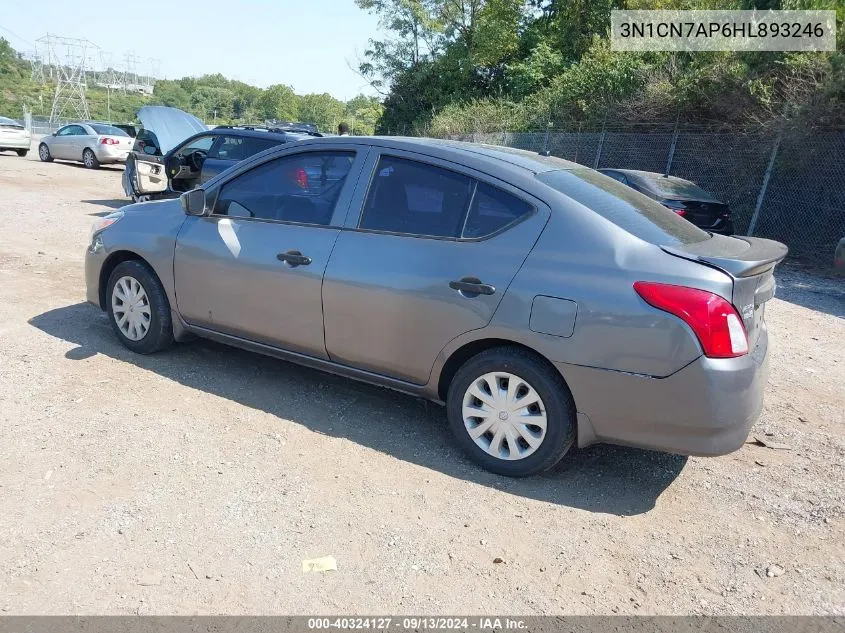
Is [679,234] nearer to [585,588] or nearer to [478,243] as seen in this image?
[478,243]

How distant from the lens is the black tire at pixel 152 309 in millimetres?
5070

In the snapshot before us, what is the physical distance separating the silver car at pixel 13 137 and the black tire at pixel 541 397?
2716 centimetres

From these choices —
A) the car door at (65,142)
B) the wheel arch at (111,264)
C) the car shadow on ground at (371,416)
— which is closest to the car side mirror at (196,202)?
the wheel arch at (111,264)

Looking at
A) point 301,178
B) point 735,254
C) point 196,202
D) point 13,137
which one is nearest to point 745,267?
point 735,254

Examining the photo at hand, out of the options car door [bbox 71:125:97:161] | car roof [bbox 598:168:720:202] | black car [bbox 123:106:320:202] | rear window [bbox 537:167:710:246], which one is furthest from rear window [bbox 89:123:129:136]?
rear window [bbox 537:167:710:246]

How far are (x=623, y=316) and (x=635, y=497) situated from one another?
1051mm

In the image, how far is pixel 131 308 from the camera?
5.20m

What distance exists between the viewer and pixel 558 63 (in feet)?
89.0

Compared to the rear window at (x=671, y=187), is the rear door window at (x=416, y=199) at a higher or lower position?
lower

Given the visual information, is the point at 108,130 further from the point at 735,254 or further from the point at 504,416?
the point at 735,254

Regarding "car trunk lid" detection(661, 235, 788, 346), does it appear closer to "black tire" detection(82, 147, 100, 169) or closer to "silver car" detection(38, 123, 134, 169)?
"silver car" detection(38, 123, 134, 169)

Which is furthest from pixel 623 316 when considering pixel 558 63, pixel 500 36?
pixel 500 36

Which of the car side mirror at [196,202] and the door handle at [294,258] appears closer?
the door handle at [294,258]

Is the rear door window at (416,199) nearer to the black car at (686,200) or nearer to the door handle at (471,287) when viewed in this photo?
the door handle at (471,287)
